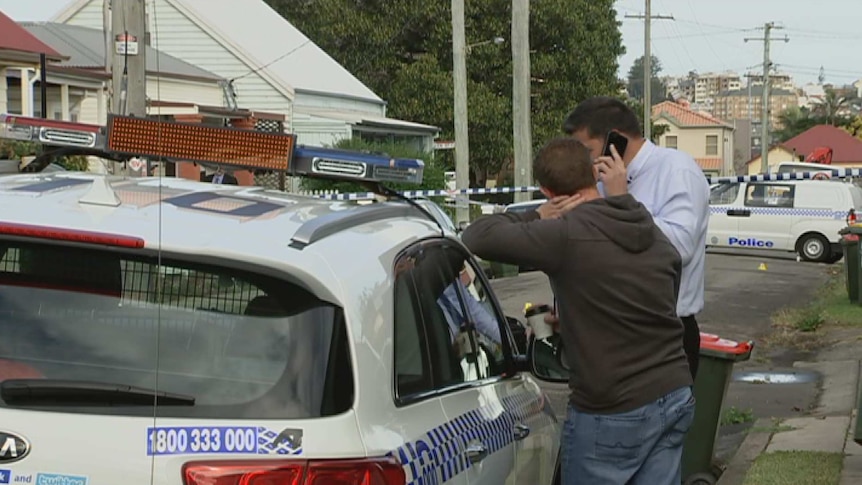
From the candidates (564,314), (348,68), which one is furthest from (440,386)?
(348,68)

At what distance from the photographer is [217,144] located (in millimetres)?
4004

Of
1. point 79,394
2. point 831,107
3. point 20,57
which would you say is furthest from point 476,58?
point 831,107

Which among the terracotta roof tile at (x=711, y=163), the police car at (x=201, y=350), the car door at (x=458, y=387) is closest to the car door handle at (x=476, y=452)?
the car door at (x=458, y=387)

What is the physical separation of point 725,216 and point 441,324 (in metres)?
24.7

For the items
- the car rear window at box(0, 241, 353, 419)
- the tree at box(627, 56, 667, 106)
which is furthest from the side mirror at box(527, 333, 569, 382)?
the tree at box(627, 56, 667, 106)

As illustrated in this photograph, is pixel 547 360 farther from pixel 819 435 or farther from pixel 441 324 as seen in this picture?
pixel 819 435

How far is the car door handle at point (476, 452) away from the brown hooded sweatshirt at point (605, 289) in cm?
53

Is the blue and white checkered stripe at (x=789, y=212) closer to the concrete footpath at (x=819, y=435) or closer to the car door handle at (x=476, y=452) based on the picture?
the concrete footpath at (x=819, y=435)

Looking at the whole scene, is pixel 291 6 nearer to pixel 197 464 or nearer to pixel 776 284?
pixel 776 284

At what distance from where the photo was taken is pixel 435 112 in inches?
1790

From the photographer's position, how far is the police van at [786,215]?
2702 centimetres

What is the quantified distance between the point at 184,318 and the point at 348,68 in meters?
46.0

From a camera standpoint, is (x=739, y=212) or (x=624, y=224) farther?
(x=739, y=212)

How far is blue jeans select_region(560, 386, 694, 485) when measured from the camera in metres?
4.11
